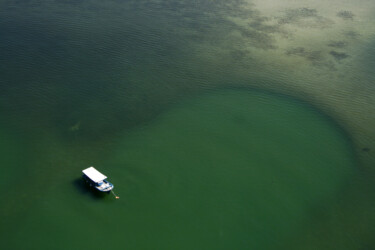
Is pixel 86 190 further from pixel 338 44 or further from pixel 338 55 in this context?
pixel 338 44

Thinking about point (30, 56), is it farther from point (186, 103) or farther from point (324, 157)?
point (324, 157)

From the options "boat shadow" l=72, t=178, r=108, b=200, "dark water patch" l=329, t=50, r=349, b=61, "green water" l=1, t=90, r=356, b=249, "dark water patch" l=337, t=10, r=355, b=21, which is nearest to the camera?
"green water" l=1, t=90, r=356, b=249

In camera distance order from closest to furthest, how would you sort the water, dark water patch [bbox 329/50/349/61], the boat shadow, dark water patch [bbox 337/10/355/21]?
the water → the boat shadow → dark water patch [bbox 329/50/349/61] → dark water patch [bbox 337/10/355/21]

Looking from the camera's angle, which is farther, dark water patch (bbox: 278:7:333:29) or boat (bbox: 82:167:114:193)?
dark water patch (bbox: 278:7:333:29)

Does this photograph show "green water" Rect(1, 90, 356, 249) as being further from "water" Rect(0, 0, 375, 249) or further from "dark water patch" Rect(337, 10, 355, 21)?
"dark water patch" Rect(337, 10, 355, 21)

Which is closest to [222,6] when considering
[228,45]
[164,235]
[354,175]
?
[228,45]

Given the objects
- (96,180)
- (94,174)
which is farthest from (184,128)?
(96,180)

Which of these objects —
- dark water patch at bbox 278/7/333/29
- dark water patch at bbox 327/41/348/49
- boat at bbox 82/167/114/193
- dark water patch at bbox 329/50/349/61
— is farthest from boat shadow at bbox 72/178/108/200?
dark water patch at bbox 278/7/333/29
